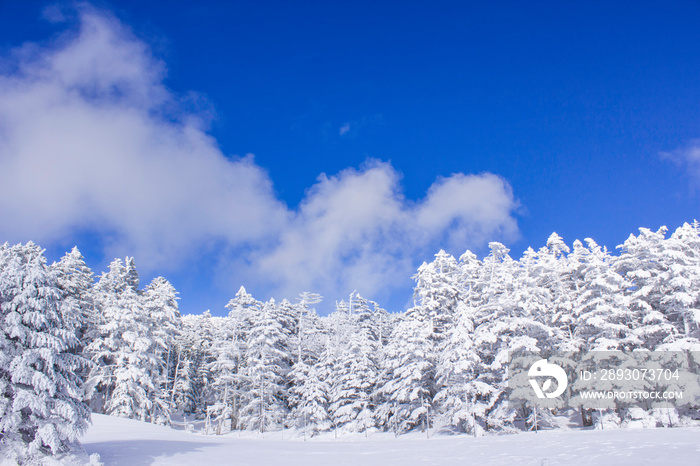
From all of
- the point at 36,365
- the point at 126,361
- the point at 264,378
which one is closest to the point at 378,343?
the point at 264,378

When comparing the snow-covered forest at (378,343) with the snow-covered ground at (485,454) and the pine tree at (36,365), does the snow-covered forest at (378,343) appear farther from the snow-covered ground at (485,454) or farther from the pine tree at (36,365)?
the snow-covered ground at (485,454)

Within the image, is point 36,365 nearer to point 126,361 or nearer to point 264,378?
point 126,361

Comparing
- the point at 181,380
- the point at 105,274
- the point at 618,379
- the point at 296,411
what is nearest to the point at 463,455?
the point at 618,379

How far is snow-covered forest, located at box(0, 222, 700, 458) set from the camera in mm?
14164

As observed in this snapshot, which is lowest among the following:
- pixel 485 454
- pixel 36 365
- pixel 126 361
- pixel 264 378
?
pixel 485 454

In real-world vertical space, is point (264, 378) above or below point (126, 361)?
below

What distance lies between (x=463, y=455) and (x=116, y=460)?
48.8 feet

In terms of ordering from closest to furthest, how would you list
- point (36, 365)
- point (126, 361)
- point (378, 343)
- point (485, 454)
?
point (36, 365)
point (485, 454)
point (126, 361)
point (378, 343)

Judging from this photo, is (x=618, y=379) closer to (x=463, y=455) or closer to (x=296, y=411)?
(x=463, y=455)

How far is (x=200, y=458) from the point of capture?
696 inches

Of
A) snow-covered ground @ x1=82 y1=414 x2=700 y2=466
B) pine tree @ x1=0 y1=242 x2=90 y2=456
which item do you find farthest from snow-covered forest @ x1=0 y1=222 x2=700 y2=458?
snow-covered ground @ x1=82 y1=414 x2=700 y2=466

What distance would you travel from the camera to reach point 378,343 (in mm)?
46594

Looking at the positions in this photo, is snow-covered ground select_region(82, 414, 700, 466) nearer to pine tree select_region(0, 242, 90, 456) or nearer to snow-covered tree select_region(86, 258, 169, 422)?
pine tree select_region(0, 242, 90, 456)

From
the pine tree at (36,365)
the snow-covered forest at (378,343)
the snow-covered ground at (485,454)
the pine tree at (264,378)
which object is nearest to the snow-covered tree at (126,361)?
the snow-covered forest at (378,343)
